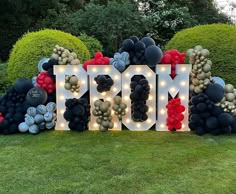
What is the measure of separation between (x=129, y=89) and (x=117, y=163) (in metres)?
1.35

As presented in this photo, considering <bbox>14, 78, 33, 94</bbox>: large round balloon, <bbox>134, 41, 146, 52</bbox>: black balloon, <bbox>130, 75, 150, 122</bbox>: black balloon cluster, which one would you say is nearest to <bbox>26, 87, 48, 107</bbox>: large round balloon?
<bbox>14, 78, 33, 94</bbox>: large round balloon

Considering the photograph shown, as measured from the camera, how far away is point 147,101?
465cm

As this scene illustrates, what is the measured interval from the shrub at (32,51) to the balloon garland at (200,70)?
2.52 m

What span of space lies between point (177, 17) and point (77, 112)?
9.51 m

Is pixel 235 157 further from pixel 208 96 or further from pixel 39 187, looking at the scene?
pixel 39 187

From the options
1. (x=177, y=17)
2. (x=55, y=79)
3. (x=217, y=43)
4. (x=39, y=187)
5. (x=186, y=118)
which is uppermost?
(x=177, y=17)

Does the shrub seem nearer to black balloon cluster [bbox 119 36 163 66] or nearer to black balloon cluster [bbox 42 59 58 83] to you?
black balloon cluster [bbox 42 59 58 83]

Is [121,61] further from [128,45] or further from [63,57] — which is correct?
[63,57]

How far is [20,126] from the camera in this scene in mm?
4734

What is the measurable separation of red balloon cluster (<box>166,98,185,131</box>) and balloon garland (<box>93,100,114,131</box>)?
71 centimetres

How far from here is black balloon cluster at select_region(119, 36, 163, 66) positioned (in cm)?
454

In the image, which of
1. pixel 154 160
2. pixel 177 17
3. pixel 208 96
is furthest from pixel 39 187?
pixel 177 17

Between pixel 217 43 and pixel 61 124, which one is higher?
pixel 217 43

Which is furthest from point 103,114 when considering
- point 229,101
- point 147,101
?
point 229,101
